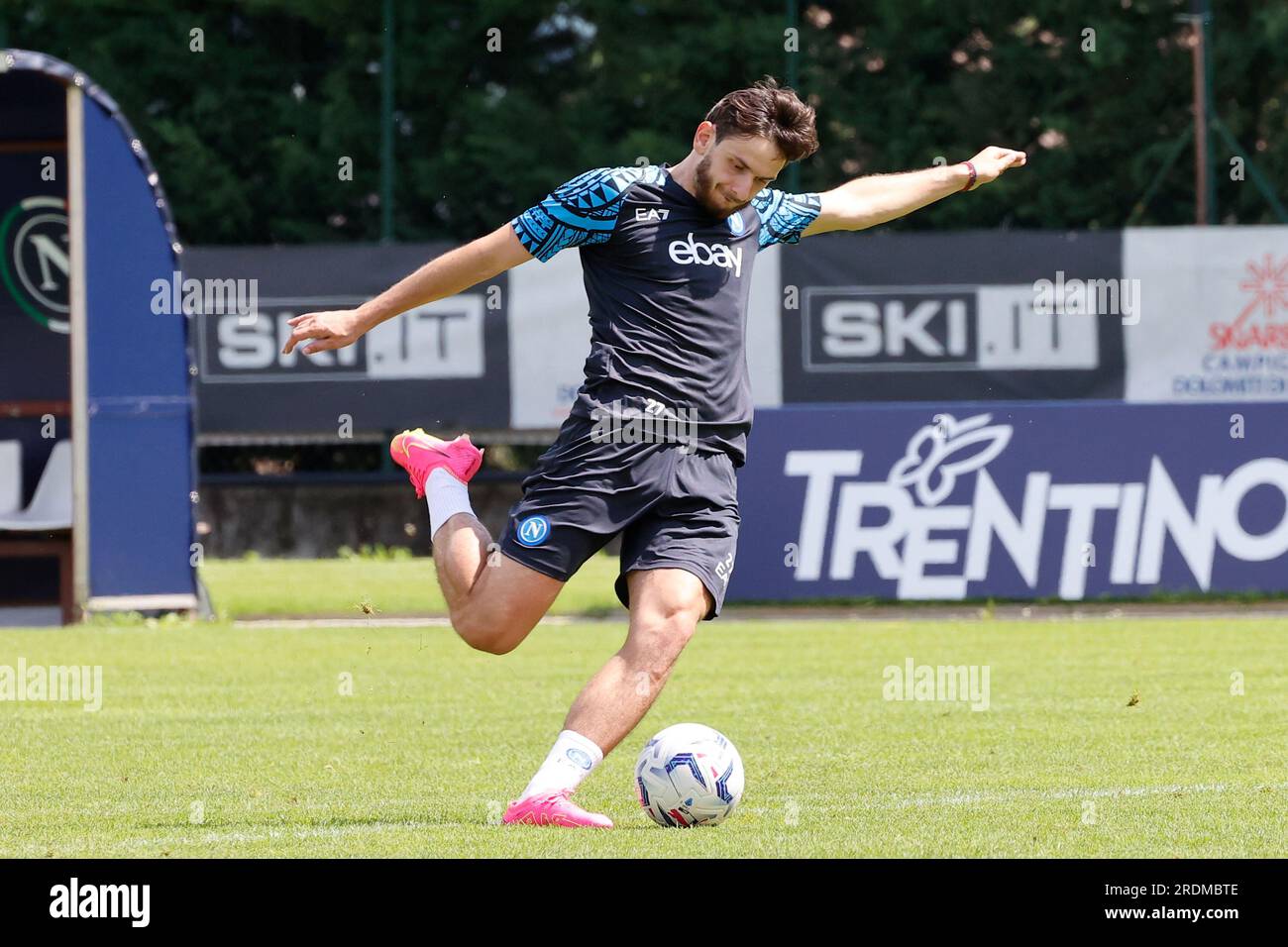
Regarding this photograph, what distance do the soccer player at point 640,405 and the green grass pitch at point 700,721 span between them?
0.62m

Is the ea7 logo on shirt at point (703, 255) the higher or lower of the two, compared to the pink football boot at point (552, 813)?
higher

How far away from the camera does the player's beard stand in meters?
6.69

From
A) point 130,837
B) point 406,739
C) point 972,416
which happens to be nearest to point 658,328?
point 130,837

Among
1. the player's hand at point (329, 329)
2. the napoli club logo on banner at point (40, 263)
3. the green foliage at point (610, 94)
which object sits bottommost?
the player's hand at point (329, 329)

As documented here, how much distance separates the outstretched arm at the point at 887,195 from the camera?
721 cm

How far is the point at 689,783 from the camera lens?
6465 mm

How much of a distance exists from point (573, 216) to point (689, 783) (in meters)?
1.78

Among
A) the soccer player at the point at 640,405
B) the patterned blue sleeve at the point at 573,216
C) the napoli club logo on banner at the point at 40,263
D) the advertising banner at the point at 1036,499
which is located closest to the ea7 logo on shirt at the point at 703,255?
the soccer player at the point at 640,405

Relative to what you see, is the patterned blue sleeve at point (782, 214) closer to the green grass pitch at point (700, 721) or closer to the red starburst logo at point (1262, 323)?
the green grass pitch at point (700, 721)

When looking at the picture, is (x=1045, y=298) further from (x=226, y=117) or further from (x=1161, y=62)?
(x=226, y=117)

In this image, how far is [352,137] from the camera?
27.4m

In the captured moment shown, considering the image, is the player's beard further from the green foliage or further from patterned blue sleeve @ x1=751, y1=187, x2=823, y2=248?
the green foliage

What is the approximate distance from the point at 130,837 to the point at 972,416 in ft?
33.8

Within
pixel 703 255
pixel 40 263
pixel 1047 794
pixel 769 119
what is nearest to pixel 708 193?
pixel 703 255
